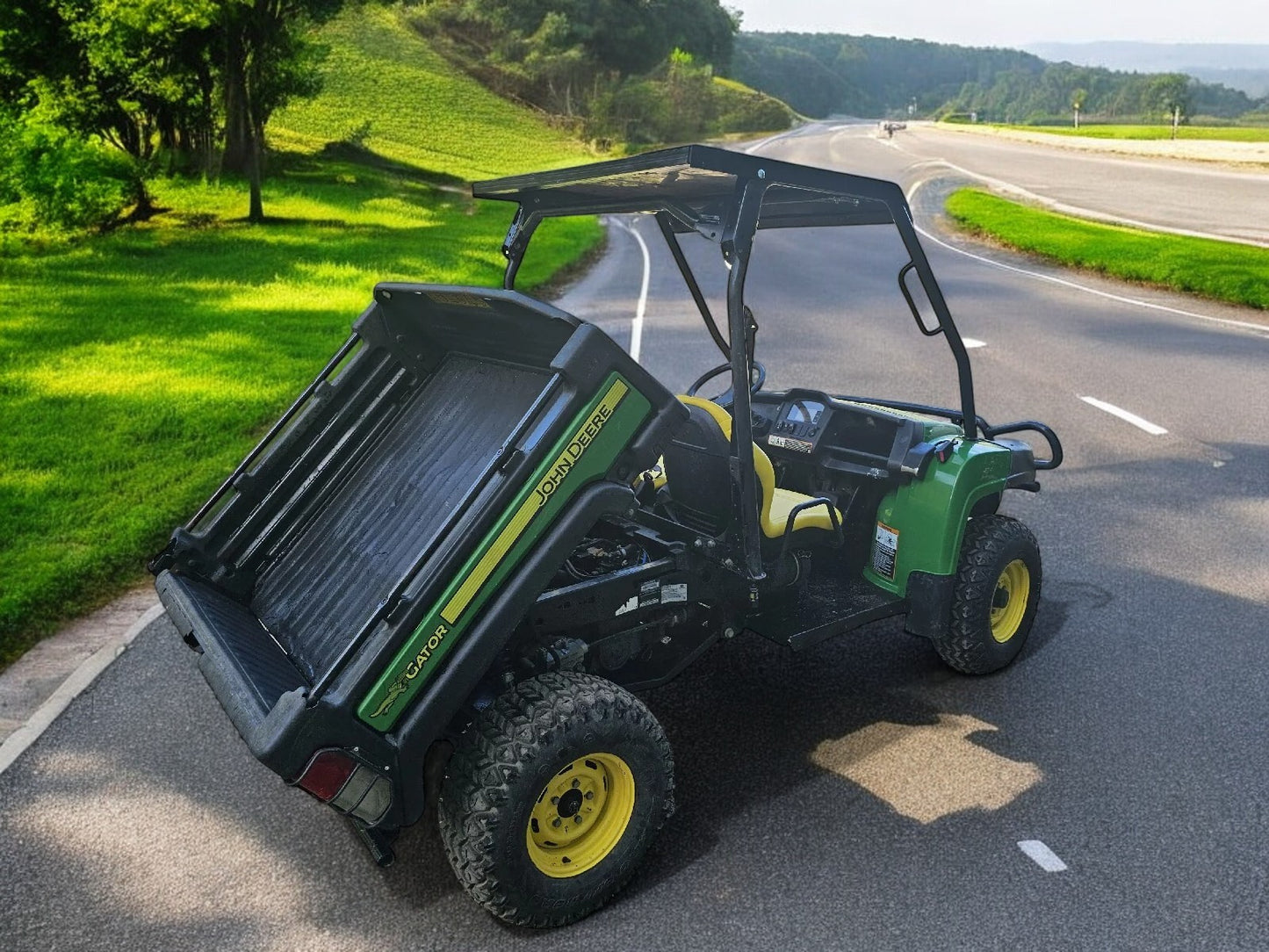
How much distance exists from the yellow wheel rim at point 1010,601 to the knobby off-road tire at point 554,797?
6.64 feet

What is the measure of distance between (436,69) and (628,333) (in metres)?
50.4

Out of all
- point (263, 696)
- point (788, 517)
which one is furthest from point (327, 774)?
point (788, 517)

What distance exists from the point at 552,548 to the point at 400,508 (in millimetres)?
937

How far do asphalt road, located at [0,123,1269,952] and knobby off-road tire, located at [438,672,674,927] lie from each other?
0.14 m

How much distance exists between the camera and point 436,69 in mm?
57812

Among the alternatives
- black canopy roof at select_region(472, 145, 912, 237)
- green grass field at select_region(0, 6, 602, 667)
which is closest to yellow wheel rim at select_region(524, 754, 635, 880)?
black canopy roof at select_region(472, 145, 912, 237)

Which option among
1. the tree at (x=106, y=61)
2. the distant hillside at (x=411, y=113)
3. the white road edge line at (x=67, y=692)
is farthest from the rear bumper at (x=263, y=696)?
the distant hillside at (x=411, y=113)

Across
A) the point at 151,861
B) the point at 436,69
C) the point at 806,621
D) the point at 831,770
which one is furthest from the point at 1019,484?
the point at 436,69

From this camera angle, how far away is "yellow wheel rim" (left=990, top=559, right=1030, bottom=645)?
482cm

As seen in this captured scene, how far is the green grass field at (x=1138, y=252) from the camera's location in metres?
15.4

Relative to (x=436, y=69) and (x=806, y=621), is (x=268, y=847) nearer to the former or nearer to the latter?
(x=806, y=621)

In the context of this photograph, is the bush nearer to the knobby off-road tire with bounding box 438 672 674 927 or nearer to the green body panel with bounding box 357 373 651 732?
the green body panel with bounding box 357 373 651 732

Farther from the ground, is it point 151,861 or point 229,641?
point 229,641

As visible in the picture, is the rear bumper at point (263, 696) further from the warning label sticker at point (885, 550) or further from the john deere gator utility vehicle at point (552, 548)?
the warning label sticker at point (885, 550)
